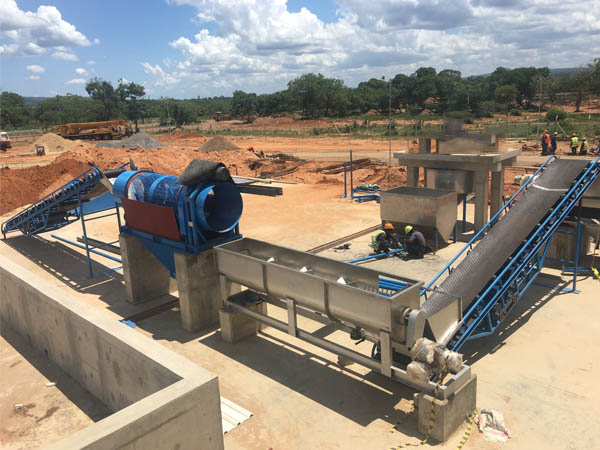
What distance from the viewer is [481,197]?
52.4 ft

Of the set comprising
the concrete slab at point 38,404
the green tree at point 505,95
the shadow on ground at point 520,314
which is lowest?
the shadow on ground at point 520,314

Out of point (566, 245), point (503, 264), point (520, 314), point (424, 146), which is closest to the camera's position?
point (503, 264)

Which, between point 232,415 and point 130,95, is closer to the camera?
point 232,415

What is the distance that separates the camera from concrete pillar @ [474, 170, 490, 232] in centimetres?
1567

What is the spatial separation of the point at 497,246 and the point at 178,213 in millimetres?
6447

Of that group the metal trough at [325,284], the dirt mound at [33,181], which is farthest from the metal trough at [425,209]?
the dirt mound at [33,181]

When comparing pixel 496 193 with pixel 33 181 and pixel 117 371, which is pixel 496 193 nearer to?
pixel 117 371

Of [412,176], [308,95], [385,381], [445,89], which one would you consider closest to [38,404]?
[385,381]

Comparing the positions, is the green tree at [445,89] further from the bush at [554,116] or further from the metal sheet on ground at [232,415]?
the metal sheet on ground at [232,415]

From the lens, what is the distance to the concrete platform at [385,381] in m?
6.77

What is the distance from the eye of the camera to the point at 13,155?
51.5 meters

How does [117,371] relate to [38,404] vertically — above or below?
above

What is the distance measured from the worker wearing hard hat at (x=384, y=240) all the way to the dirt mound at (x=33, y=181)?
739 inches

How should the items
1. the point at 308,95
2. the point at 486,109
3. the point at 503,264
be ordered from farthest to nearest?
the point at 308,95, the point at 486,109, the point at 503,264
